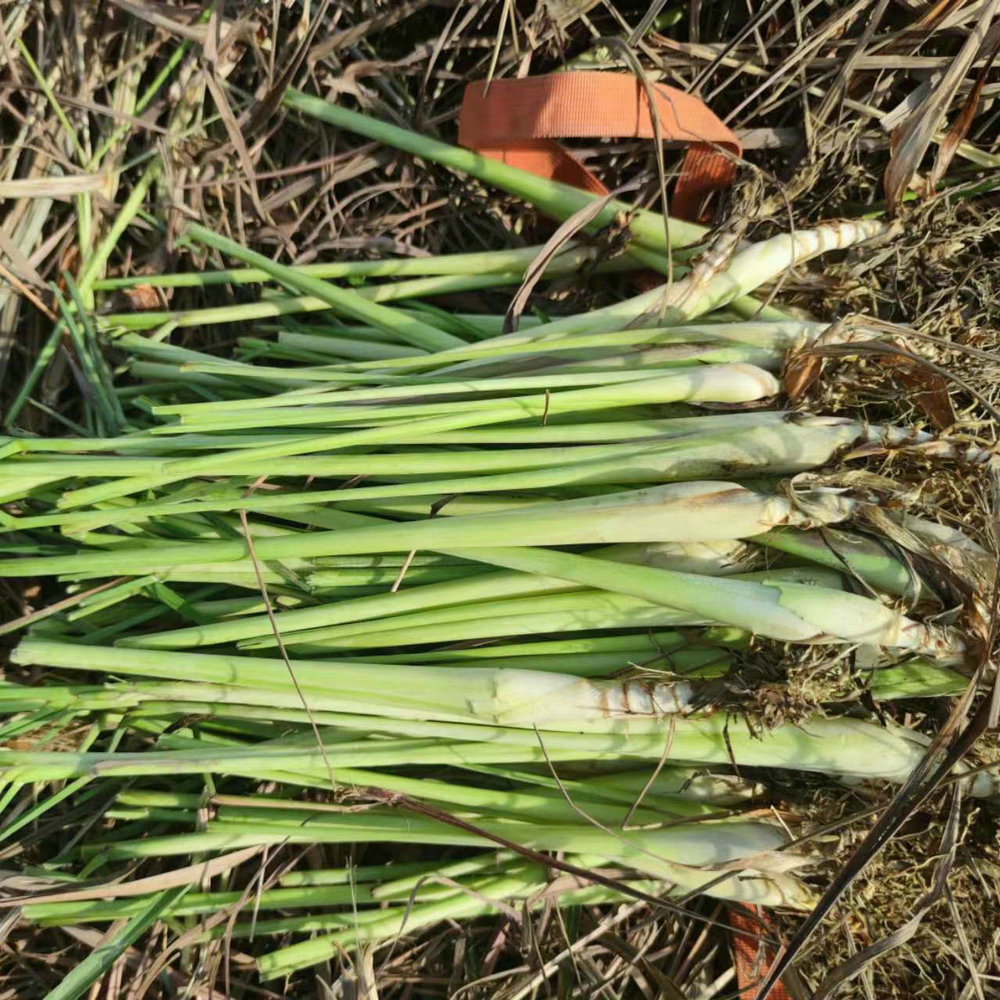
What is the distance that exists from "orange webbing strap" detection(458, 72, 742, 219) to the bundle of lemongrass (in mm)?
181

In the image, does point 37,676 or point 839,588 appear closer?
point 839,588

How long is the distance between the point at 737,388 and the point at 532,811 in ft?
2.22

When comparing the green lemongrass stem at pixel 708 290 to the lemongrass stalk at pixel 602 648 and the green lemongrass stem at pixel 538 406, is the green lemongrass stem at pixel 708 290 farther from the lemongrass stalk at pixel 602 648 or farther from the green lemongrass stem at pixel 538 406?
the lemongrass stalk at pixel 602 648

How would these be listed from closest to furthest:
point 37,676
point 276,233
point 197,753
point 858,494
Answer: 1. point 858,494
2. point 197,753
3. point 37,676
4. point 276,233

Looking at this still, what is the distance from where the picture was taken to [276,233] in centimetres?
154

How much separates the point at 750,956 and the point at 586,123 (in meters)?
1.33

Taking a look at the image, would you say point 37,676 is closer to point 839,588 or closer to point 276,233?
point 276,233

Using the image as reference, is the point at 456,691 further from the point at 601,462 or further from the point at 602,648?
the point at 601,462

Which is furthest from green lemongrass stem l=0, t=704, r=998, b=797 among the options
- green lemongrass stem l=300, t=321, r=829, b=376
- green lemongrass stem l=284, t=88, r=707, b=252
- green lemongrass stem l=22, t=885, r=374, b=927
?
green lemongrass stem l=284, t=88, r=707, b=252

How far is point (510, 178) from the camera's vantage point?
1.44m

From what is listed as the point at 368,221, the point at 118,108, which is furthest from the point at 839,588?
the point at 118,108

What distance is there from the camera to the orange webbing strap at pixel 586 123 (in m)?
Answer: 1.31

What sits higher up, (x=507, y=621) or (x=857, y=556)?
(x=857, y=556)

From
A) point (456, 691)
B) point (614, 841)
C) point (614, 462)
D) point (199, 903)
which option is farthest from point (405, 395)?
point (199, 903)
